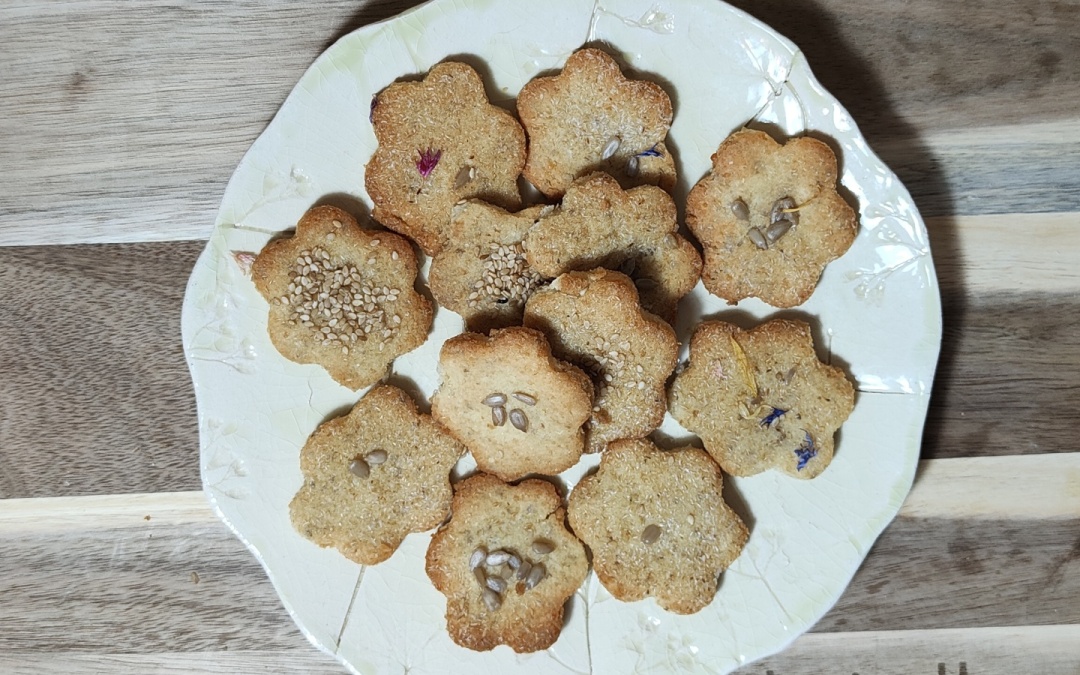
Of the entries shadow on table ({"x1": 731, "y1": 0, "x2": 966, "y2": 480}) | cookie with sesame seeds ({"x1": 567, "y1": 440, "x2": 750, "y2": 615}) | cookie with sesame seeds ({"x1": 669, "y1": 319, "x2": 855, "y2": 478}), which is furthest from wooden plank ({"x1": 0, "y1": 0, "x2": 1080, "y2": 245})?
cookie with sesame seeds ({"x1": 567, "y1": 440, "x2": 750, "y2": 615})

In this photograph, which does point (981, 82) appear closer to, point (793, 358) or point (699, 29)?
point (699, 29)

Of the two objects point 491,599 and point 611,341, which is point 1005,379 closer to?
point 611,341

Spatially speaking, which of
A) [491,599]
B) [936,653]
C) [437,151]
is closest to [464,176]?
[437,151]

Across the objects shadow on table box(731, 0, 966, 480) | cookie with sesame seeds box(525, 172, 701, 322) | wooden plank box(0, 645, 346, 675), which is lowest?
wooden plank box(0, 645, 346, 675)

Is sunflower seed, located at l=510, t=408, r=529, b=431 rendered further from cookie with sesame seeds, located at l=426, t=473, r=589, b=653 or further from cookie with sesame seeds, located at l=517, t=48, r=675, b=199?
cookie with sesame seeds, located at l=517, t=48, r=675, b=199

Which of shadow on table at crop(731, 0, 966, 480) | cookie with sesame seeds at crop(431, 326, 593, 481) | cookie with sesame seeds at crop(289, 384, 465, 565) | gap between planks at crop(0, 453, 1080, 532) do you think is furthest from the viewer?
gap between planks at crop(0, 453, 1080, 532)

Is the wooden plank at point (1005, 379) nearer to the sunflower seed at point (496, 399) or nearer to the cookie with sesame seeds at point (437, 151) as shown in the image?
the sunflower seed at point (496, 399)

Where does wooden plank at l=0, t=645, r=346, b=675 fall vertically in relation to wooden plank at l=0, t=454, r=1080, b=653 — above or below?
below

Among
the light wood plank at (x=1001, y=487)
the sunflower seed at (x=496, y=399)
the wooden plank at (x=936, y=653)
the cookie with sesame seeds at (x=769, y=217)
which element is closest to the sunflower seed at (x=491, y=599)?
the sunflower seed at (x=496, y=399)

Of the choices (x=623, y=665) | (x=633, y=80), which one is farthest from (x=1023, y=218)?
(x=623, y=665)
